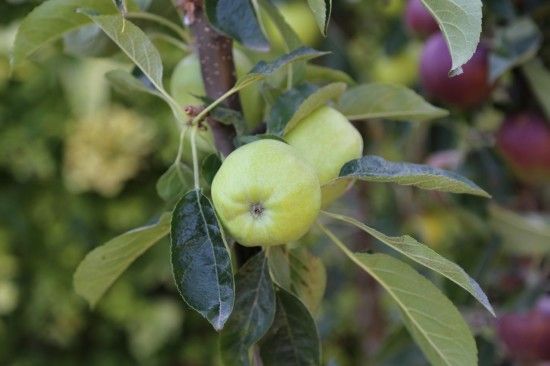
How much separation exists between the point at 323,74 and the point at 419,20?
427mm

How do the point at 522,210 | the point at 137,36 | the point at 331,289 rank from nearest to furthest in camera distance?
1. the point at 137,36
2. the point at 522,210
3. the point at 331,289

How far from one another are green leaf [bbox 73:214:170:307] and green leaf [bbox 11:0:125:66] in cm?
16

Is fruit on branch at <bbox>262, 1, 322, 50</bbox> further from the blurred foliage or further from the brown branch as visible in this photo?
the brown branch

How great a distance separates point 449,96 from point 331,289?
1.66 ft

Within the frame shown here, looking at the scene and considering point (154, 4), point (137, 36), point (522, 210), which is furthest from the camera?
point (522, 210)

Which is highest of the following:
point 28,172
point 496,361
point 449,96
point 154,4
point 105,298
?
point 154,4

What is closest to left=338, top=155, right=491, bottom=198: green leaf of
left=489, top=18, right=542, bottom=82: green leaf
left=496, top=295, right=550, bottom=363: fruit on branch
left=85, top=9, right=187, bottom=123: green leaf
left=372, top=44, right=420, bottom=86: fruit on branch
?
left=85, top=9, right=187, bottom=123: green leaf

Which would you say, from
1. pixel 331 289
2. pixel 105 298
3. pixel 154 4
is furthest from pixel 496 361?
pixel 105 298

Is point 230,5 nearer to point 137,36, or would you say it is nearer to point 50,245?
point 137,36

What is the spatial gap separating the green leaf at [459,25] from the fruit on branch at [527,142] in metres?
0.55

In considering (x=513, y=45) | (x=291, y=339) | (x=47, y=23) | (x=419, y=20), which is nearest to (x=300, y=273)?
(x=291, y=339)

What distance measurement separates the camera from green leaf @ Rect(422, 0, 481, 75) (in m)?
0.49

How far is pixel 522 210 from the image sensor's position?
123 cm

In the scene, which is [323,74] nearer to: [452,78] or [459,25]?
[459,25]
